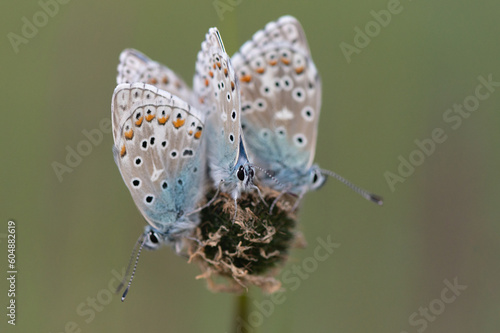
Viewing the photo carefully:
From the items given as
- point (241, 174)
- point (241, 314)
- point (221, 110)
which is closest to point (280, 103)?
point (221, 110)

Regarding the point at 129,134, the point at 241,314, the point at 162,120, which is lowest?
the point at 241,314

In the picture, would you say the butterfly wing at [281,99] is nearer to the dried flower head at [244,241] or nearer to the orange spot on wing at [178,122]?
the dried flower head at [244,241]

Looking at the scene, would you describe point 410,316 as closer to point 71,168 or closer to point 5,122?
point 71,168

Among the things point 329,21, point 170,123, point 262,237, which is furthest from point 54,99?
point 329,21

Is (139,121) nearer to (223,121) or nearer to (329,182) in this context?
(223,121)

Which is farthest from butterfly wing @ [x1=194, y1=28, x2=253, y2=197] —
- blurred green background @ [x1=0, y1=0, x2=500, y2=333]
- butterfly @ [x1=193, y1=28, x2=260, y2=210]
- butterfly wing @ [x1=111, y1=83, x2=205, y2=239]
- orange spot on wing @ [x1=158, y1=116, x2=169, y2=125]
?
blurred green background @ [x1=0, y1=0, x2=500, y2=333]
